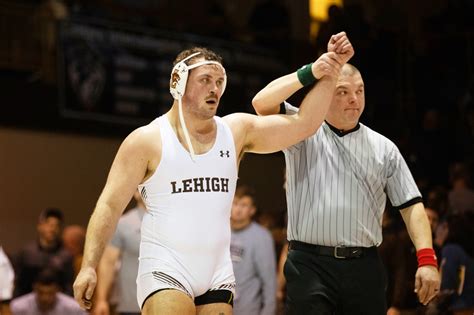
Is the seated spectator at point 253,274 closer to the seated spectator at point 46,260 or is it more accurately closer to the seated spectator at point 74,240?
the seated spectator at point 46,260

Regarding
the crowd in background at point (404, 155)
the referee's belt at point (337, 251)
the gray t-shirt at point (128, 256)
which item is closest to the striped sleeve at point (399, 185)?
the referee's belt at point (337, 251)

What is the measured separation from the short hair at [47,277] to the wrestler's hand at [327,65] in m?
4.95

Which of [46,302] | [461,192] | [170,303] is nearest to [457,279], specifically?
[461,192]

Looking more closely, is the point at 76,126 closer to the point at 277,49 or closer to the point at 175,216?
the point at 277,49

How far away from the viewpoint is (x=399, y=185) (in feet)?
21.0

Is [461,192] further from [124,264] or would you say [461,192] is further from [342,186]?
[342,186]

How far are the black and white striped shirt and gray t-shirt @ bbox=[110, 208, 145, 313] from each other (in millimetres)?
3207

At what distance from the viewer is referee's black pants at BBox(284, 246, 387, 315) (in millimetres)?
6211

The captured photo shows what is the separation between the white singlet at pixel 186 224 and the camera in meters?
5.45

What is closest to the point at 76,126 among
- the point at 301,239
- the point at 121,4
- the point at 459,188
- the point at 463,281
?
the point at 121,4

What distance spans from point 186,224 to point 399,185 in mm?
1506

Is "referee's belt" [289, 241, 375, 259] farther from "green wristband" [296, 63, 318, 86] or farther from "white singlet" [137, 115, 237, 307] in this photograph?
"green wristband" [296, 63, 318, 86]

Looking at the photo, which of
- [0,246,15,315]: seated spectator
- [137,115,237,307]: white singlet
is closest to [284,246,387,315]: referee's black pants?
[137,115,237,307]: white singlet

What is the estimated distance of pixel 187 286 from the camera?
542cm
